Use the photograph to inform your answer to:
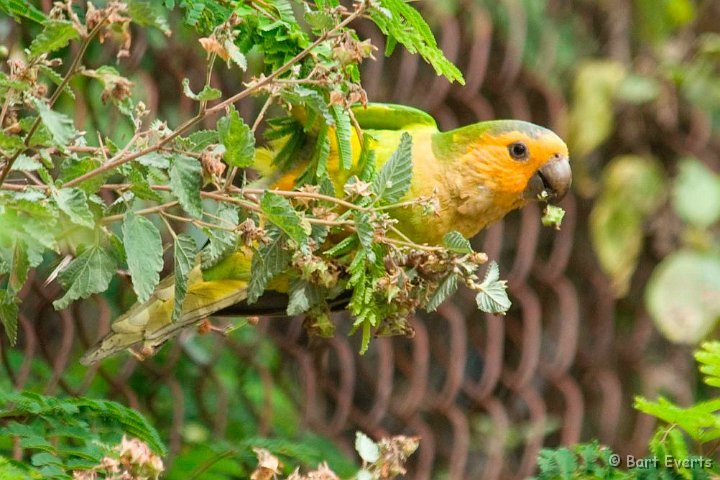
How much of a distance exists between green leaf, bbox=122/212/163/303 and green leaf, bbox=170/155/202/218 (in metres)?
0.04

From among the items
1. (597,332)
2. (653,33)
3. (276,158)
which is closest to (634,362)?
(597,332)

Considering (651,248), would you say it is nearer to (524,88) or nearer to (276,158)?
(524,88)

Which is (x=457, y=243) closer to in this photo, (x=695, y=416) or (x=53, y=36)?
(x=695, y=416)

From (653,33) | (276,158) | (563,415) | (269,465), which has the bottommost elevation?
(563,415)

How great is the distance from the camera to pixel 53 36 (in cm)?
76

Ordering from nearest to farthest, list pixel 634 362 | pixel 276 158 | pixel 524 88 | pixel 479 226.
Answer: pixel 276 158 → pixel 479 226 → pixel 524 88 → pixel 634 362

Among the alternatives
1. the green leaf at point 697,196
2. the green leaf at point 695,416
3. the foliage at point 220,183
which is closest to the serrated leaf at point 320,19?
the foliage at point 220,183

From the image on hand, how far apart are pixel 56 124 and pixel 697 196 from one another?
2084 millimetres

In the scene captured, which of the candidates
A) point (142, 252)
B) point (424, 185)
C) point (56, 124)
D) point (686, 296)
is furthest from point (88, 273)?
point (686, 296)

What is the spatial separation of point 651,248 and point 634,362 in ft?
0.98

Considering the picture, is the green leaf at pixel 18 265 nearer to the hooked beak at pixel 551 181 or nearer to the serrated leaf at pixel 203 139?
the serrated leaf at pixel 203 139

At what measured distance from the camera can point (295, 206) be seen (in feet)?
3.27

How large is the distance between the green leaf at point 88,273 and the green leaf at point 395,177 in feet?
0.83

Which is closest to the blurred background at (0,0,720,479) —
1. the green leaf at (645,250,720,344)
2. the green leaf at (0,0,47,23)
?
the green leaf at (645,250,720,344)
